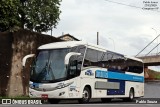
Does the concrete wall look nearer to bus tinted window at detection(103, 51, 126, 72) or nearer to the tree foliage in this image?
bus tinted window at detection(103, 51, 126, 72)

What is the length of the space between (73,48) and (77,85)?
6.23 ft

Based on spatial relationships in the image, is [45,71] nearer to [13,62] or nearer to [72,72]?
[72,72]

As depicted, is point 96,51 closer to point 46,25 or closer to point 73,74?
point 73,74

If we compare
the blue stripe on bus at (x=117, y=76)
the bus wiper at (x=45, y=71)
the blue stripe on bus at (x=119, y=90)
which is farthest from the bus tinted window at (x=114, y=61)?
the bus wiper at (x=45, y=71)

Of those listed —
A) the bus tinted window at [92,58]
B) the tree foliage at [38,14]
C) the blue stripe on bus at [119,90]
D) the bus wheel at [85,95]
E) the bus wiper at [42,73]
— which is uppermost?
the tree foliage at [38,14]

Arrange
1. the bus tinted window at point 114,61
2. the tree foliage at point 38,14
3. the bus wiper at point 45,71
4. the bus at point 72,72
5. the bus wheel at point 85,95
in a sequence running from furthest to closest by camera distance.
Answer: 1. the tree foliage at point 38,14
2. the bus tinted window at point 114,61
3. the bus wheel at point 85,95
4. the bus wiper at point 45,71
5. the bus at point 72,72

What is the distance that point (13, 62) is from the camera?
29.2 metres

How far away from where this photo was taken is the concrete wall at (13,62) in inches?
1134

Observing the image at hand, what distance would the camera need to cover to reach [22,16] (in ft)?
164

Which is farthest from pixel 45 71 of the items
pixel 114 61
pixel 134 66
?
pixel 134 66

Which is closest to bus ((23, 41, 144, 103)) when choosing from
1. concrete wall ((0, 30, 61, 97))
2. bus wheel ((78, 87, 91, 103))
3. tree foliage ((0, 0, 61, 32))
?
bus wheel ((78, 87, 91, 103))

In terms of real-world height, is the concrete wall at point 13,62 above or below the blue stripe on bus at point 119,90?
above

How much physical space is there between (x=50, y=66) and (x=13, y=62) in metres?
7.06

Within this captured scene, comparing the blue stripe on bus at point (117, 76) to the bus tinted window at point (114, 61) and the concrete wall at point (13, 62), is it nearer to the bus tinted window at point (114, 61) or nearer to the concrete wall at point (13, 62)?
the bus tinted window at point (114, 61)
